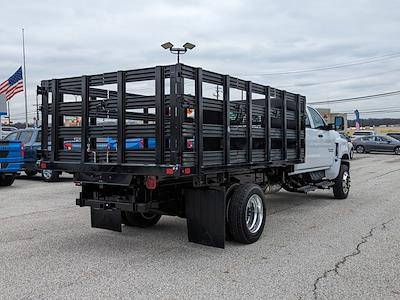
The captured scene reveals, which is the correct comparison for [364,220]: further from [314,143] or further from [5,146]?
[5,146]

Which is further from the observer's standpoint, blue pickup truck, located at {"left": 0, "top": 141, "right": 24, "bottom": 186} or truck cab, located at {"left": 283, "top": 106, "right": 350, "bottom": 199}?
blue pickup truck, located at {"left": 0, "top": 141, "right": 24, "bottom": 186}

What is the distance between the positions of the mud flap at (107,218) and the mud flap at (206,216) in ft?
3.10

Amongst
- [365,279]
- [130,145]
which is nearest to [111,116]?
[130,145]

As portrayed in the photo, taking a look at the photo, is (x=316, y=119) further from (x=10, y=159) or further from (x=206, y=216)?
(x=10, y=159)

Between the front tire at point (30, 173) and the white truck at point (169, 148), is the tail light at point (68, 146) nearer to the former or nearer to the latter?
the white truck at point (169, 148)

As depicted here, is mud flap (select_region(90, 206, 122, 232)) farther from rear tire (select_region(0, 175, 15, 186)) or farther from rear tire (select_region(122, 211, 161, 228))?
rear tire (select_region(0, 175, 15, 186))

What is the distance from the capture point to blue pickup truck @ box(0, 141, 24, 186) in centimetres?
1323

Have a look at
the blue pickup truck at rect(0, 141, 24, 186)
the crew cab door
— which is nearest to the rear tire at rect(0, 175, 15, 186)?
the blue pickup truck at rect(0, 141, 24, 186)

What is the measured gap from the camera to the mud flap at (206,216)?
231 inches

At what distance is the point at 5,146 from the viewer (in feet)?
43.6

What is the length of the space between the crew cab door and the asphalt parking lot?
114cm

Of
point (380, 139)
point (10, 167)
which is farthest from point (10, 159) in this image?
point (380, 139)

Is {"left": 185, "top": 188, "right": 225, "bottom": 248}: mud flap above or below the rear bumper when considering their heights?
below

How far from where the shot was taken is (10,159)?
13.4 meters
